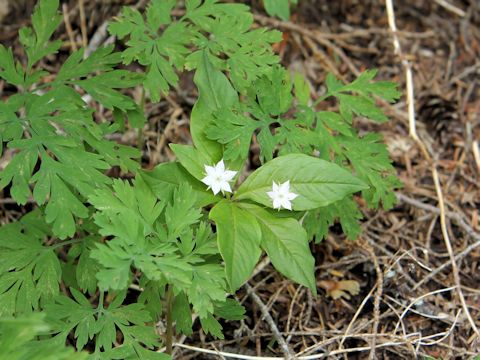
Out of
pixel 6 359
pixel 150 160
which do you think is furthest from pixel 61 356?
pixel 150 160

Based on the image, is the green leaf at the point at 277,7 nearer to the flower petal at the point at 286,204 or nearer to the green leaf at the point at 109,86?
the green leaf at the point at 109,86

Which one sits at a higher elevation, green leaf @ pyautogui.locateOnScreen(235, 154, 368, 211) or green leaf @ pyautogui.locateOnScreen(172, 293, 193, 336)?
green leaf @ pyautogui.locateOnScreen(235, 154, 368, 211)

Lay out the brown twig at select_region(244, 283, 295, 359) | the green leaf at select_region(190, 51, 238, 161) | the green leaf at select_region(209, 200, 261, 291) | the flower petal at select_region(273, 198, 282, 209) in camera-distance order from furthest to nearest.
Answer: the brown twig at select_region(244, 283, 295, 359) < the green leaf at select_region(190, 51, 238, 161) < the flower petal at select_region(273, 198, 282, 209) < the green leaf at select_region(209, 200, 261, 291)

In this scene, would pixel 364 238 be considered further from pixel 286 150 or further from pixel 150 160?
pixel 150 160

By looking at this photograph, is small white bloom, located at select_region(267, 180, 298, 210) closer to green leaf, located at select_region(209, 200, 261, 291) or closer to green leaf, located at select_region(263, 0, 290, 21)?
green leaf, located at select_region(209, 200, 261, 291)

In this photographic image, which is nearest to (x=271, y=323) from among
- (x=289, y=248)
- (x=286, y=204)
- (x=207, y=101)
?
(x=289, y=248)

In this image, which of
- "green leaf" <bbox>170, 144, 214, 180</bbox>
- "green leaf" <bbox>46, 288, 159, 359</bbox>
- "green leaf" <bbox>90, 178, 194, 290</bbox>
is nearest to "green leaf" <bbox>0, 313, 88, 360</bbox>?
"green leaf" <bbox>90, 178, 194, 290</bbox>

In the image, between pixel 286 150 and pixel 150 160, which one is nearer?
pixel 286 150

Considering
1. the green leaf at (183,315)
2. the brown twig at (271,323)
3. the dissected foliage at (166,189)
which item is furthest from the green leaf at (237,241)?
the brown twig at (271,323)
